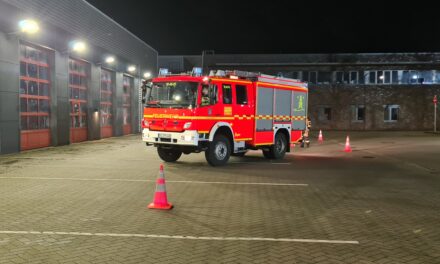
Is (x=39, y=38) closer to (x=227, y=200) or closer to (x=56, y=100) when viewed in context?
(x=56, y=100)

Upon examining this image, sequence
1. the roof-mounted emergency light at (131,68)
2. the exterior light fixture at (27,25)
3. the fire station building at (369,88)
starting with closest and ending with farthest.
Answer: the exterior light fixture at (27,25), the roof-mounted emergency light at (131,68), the fire station building at (369,88)

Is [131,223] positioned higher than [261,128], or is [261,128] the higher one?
[261,128]

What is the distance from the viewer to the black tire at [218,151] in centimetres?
1443

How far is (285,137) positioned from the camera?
17953 millimetres

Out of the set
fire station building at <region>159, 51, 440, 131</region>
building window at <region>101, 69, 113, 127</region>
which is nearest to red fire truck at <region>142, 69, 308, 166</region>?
building window at <region>101, 69, 113, 127</region>

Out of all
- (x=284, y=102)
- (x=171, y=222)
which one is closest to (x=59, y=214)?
(x=171, y=222)

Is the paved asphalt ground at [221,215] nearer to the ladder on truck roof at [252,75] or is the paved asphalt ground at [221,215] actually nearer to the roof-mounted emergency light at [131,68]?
the ladder on truck roof at [252,75]

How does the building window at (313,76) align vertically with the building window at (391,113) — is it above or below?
above

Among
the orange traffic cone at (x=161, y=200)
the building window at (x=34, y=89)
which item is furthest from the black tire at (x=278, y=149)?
the building window at (x=34, y=89)

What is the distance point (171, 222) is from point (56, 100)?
53.2 feet

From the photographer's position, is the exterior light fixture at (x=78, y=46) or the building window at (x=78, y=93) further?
the building window at (x=78, y=93)

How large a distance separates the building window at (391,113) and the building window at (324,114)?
4.98 meters

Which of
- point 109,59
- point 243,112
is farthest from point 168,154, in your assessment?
point 109,59

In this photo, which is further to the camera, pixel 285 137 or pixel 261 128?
pixel 285 137
